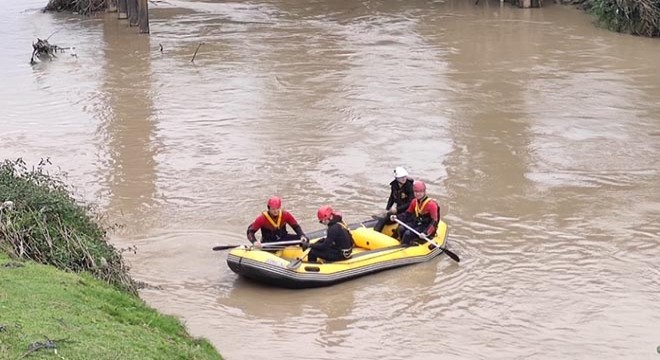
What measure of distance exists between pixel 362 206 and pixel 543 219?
2715 mm

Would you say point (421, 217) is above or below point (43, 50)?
below

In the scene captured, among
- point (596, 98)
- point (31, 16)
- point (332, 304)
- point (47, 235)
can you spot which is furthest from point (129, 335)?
point (31, 16)

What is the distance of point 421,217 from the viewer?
1358 cm

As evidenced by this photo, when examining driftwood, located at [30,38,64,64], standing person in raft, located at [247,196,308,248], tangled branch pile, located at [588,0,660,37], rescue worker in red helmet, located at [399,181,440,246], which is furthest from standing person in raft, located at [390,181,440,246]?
tangled branch pile, located at [588,0,660,37]

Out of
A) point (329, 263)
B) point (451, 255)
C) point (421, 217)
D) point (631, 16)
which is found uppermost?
point (631, 16)

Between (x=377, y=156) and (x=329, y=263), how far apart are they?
18.9ft

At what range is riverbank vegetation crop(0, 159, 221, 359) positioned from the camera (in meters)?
6.93

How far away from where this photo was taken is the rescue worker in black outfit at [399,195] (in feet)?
46.0

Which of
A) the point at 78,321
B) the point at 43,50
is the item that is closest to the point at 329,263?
the point at 78,321

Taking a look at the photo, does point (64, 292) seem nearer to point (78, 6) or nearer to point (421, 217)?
point (421, 217)

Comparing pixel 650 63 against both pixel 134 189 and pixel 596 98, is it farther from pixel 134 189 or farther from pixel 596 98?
pixel 134 189

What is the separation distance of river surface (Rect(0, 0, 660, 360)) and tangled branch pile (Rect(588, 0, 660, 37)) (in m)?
0.58

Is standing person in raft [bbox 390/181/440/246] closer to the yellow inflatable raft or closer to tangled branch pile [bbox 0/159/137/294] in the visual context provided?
the yellow inflatable raft

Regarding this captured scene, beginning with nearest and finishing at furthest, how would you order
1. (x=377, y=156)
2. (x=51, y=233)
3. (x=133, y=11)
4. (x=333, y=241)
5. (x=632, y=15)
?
1. (x=51, y=233)
2. (x=333, y=241)
3. (x=377, y=156)
4. (x=632, y=15)
5. (x=133, y=11)
